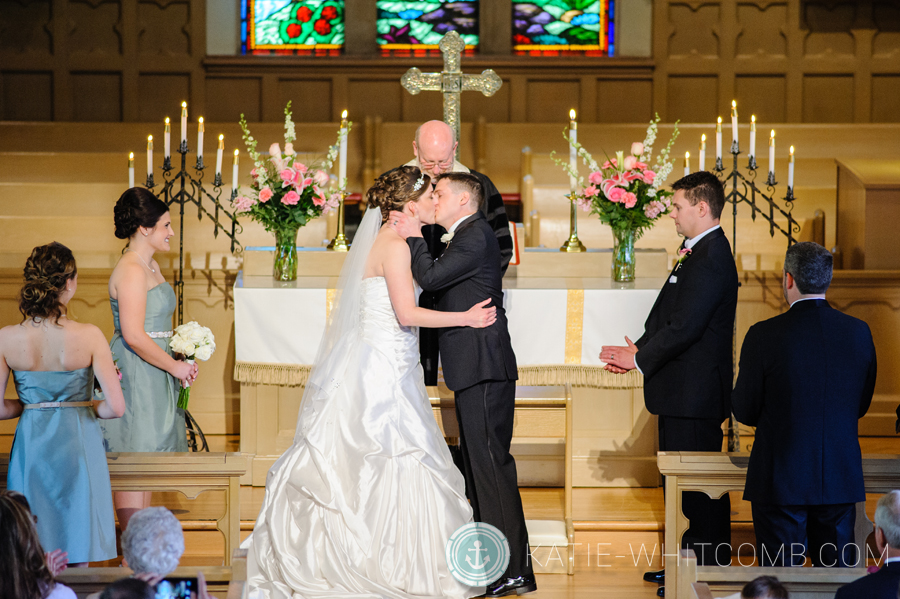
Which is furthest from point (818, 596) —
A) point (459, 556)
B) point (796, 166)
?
point (796, 166)

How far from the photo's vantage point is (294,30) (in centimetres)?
1045

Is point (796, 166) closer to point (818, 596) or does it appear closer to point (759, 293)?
point (759, 293)

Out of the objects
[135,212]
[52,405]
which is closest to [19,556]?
[52,405]

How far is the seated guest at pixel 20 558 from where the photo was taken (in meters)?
2.23

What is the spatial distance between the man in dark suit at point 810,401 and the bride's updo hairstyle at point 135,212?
8.13 ft

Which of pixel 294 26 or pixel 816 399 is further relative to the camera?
pixel 294 26

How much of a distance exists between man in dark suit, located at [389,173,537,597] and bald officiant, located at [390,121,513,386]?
375 mm

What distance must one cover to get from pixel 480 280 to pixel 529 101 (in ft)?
22.3

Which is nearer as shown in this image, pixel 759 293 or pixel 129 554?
pixel 129 554

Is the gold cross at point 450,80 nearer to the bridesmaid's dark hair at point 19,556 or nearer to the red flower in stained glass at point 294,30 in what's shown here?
the bridesmaid's dark hair at point 19,556

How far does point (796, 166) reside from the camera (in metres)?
8.27
